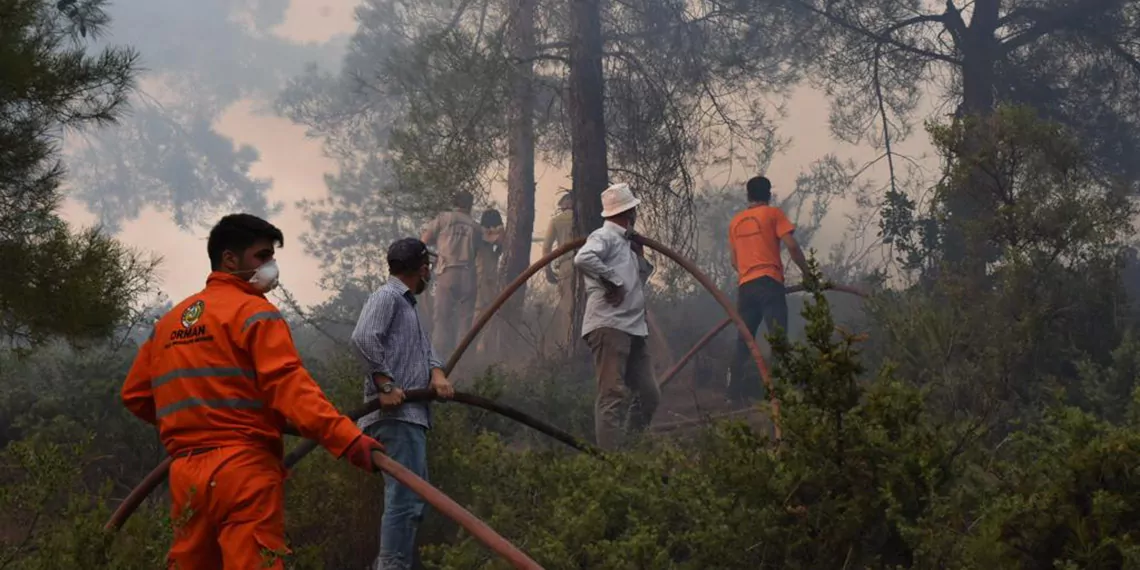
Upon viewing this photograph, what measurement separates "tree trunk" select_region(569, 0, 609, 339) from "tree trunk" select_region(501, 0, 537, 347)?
77cm

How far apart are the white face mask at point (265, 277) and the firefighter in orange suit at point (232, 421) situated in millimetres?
19

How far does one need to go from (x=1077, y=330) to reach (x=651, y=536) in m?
5.25

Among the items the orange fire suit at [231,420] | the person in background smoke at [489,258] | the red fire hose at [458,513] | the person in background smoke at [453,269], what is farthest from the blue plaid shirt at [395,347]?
the person in background smoke at [489,258]

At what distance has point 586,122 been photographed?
12922 millimetres

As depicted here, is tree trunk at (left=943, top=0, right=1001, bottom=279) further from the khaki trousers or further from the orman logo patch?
the orman logo patch

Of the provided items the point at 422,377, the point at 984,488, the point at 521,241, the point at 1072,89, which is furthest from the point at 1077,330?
the point at 521,241

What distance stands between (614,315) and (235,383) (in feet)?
13.6

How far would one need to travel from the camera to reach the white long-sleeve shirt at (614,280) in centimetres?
779

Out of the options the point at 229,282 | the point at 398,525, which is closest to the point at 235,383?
the point at 229,282

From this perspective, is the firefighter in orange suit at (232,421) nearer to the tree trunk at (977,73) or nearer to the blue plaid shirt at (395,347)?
the blue plaid shirt at (395,347)

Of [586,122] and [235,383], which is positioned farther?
[586,122]

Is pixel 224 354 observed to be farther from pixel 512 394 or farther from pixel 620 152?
pixel 620 152

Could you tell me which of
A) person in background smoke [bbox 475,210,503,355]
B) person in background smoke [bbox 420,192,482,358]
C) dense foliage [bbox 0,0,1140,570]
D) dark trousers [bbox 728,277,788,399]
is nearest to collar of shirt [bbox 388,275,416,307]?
dense foliage [bbox 0,0,1140,570]

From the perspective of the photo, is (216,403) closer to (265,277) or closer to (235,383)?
(235,383)
